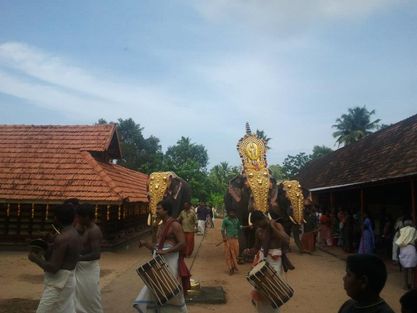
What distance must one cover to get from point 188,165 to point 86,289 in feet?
84.4

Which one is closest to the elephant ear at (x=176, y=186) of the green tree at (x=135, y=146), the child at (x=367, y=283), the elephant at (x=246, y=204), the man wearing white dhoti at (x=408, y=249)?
the elephant at (x=246, y=204)

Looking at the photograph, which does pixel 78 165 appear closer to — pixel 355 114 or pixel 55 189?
pixel 55 189

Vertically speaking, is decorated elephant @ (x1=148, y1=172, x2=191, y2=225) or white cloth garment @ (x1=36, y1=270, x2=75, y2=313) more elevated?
decorated elephant @ (x1=148, y1=172, x2=191, y2=225)

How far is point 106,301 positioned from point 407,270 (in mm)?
5817

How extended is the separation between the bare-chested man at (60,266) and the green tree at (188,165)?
85.1 feet

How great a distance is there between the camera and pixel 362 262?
2.32 metres

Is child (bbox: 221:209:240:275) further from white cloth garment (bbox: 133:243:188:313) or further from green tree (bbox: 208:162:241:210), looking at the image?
green tree (bbox: 208:162:241:210)

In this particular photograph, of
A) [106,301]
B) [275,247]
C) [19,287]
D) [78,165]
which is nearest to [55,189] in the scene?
[78,165]


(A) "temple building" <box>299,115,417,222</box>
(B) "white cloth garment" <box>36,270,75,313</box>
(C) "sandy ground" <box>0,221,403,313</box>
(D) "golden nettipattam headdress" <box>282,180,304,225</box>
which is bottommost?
(C) "sandy ground" <box>0,221,403,313</box>

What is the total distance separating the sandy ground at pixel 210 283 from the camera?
6945mm

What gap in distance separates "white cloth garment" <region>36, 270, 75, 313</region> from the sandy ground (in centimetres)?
242

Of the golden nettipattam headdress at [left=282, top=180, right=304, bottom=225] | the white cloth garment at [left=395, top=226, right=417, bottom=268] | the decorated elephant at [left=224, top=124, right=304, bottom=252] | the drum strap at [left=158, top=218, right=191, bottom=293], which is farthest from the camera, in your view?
the golden nettipattam headdress at [left=282, top=180, right=304, bottom=225]

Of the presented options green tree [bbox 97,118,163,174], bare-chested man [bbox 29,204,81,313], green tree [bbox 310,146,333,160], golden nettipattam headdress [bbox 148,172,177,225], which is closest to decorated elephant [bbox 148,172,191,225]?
golden nettipattam headdress [bbox 148,172,177,225]

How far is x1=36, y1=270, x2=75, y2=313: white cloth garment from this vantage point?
4.18 meters
